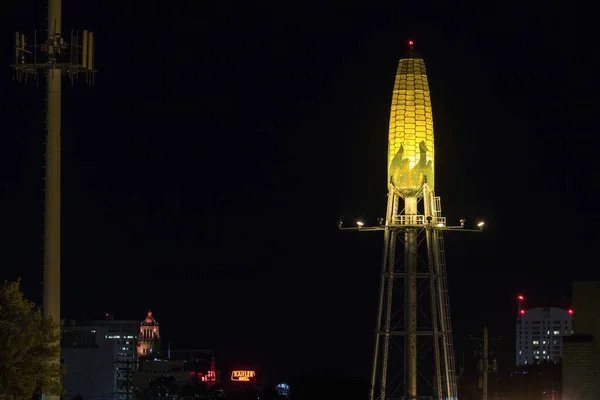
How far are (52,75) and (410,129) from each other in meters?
35.4

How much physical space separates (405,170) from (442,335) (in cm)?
863

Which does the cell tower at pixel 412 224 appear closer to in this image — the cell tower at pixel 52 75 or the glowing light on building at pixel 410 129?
the glowing light on building at pixel 410 129

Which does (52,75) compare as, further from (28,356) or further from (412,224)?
(412,224)

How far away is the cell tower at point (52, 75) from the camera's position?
184 feet

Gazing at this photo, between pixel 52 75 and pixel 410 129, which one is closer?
pixel 52 75

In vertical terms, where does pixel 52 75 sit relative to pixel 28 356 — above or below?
above

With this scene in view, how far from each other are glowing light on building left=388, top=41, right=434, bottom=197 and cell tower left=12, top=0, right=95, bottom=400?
34.4 meters

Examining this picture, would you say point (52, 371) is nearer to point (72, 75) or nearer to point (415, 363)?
point (72, 75)

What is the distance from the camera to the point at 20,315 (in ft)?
198

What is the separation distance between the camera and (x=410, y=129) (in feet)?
292

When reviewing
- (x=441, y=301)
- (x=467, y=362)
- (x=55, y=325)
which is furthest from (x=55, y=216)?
(x=467, y=362)

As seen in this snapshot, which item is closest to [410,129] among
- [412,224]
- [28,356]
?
[412,224]

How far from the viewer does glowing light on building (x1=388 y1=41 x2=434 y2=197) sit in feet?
291

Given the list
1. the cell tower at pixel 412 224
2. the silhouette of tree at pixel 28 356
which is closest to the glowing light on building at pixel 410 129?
the cell tower at pixel 412 224
